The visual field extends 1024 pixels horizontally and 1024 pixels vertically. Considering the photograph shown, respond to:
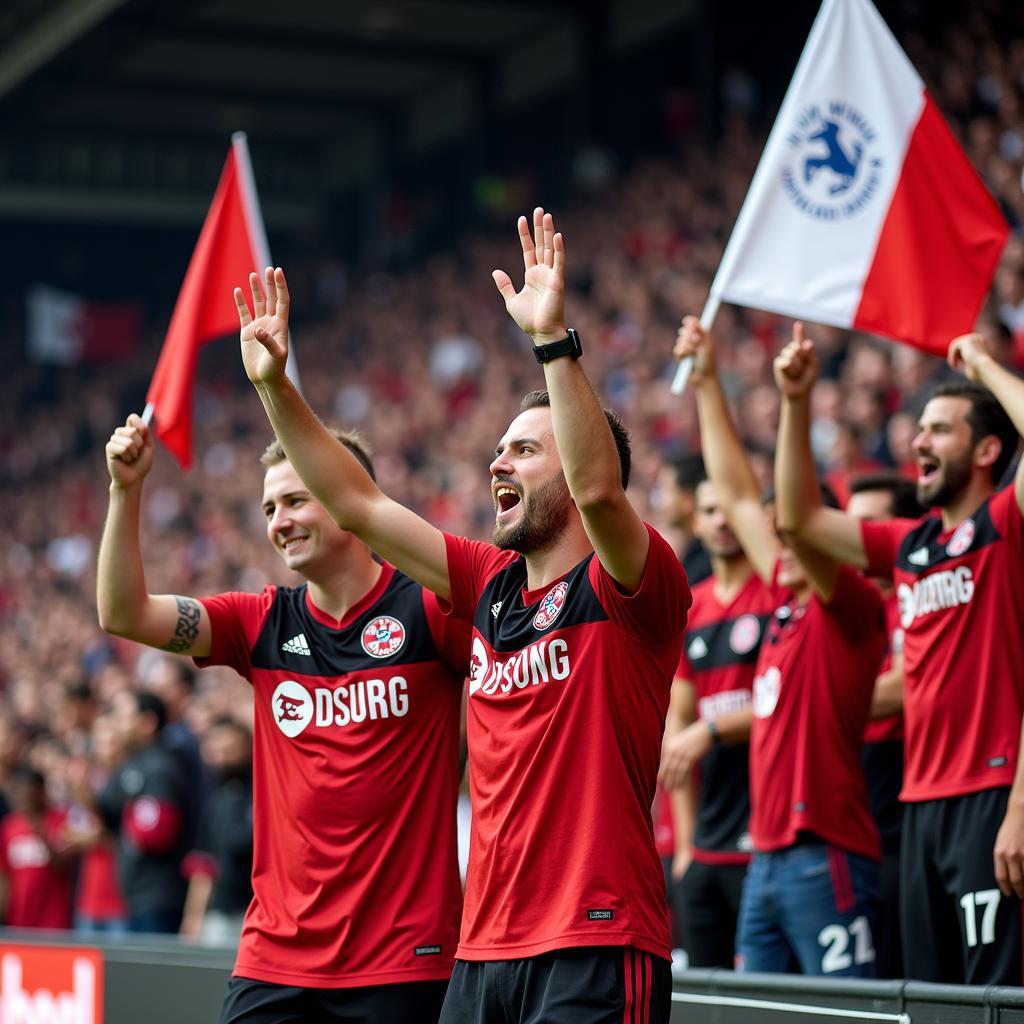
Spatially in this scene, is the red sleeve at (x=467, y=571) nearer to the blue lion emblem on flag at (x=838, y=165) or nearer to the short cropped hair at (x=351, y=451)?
the short cropped hair at (x=351, y=451)

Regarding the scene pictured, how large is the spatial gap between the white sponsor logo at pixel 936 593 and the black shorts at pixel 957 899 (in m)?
0.55

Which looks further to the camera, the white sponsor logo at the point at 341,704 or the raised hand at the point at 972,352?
the raised hand at the point at 972,352

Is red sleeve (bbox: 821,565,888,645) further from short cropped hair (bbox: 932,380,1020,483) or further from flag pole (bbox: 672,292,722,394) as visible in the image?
flag pole (bbox: 672,292,722,394)

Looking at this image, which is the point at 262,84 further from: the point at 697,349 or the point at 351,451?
the point at 351,451

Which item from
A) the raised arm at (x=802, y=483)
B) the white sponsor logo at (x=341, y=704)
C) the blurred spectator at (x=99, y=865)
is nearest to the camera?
the white sponsor logo at (x=341, y=704)

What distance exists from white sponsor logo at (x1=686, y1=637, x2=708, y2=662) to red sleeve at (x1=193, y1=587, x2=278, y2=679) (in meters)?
2.06

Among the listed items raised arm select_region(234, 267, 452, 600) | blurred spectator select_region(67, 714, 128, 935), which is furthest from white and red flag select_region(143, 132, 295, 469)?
blurred spectator select_region(67, 714, 128, 935)

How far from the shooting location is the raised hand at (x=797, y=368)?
5.50 m

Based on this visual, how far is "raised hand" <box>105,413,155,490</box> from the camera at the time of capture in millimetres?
5000

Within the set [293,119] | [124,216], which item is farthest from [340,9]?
[124,216]

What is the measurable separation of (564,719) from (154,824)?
20.1 feet

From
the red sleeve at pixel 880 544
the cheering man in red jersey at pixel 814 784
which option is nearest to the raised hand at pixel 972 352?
the red sleeve at pixel 880 544

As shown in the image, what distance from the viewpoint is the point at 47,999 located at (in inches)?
282

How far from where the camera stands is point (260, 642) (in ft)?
16.5
